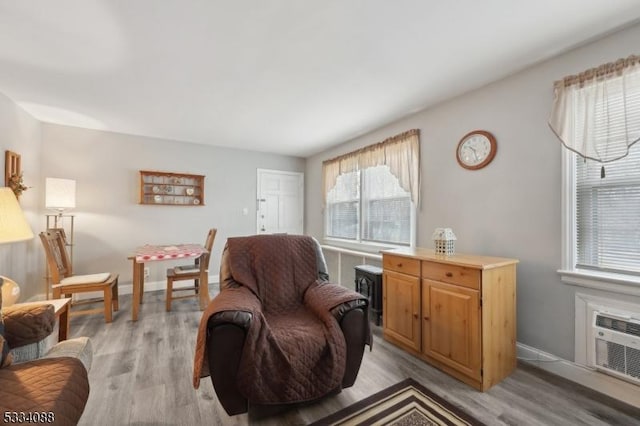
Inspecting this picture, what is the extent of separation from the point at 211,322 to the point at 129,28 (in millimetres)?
1914

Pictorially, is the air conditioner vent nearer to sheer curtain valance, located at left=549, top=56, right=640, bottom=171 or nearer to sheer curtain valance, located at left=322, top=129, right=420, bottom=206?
sheer curtain valance, located at left=549, top=56, right=640, bottom=171

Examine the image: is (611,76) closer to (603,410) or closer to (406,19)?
(406,19)

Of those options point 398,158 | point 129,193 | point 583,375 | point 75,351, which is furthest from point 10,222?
point 583,375

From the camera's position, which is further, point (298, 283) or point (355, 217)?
point (355, 217)

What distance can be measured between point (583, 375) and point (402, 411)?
1327 mm

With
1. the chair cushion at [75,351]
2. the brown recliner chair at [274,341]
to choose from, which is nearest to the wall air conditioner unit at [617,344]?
the brown recliner chair at [274,341]

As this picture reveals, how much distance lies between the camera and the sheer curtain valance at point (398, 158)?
3.06 metres

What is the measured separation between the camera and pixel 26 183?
3.21m

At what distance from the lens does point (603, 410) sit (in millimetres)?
1608

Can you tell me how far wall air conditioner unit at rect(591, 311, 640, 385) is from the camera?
5.33 feet

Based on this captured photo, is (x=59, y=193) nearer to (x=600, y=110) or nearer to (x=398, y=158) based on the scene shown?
(x=398, y=158)

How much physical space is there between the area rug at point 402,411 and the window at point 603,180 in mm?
1259

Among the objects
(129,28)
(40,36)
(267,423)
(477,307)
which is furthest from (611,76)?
(40,36)

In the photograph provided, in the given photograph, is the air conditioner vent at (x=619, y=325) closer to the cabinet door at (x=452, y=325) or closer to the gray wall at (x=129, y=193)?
the cabinet door at (x=452, y=325)
